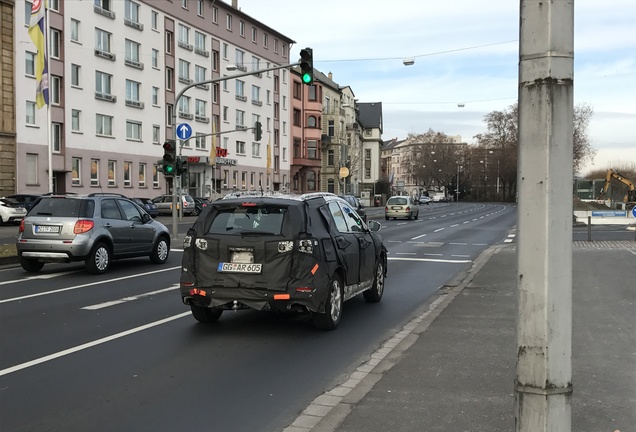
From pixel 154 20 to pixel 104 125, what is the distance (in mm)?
11048

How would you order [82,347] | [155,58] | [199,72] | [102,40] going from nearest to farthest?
[82,347], [102,40], [155,58], [199,72]

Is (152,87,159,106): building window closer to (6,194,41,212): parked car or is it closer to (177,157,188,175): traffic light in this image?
(6,194,41,212): parked car

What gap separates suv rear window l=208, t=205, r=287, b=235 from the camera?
7.97m

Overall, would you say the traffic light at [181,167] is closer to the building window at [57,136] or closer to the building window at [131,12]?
the building window at [57,136]

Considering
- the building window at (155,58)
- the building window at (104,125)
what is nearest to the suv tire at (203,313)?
the building window at (104,125)

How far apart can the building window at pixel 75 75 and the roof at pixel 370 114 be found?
288ft

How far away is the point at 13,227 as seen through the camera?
1278 inches

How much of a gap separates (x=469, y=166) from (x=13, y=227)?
11775 cm

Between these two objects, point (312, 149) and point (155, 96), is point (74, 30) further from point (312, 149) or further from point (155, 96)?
point (312, 149)

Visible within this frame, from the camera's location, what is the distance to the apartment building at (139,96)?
135 ft

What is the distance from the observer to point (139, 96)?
50.8 meters

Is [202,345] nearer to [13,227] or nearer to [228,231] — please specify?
[228,231]

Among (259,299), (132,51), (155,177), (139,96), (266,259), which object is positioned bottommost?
(259,299)

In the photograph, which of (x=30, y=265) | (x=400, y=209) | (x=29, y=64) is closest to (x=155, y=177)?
(x=29, y=64)
